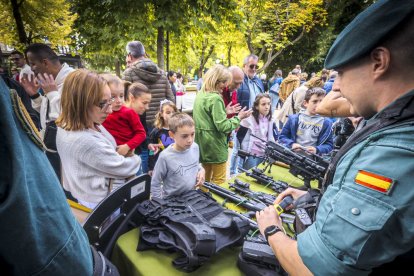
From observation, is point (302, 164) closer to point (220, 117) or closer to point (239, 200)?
point (239, 200)

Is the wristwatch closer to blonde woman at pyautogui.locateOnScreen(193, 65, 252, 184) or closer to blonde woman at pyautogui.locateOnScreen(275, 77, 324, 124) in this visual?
blonde woman at pyautogui.locateOnScreen(193, 65, 252, 184)

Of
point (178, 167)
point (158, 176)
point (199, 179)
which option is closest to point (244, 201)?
point (199, 179)

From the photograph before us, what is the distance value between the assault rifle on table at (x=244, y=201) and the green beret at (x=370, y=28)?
50.3 inches

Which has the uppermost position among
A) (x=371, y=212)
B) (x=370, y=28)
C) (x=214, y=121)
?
(x=370, y=28)

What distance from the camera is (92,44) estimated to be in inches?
157

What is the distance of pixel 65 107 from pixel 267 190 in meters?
1.97

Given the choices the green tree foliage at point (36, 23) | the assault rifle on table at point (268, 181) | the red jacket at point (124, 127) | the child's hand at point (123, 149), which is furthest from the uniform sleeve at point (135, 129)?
the green tree foliage at point (36, 23)

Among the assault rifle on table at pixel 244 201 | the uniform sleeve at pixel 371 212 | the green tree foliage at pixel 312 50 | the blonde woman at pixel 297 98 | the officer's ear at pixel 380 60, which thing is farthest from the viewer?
the green tree foliage at pixel 312 50

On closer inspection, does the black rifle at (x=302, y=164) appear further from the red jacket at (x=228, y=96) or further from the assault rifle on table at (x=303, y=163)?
the red jacket at (x=228, y=96)

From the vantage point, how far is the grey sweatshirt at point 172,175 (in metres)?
2.46

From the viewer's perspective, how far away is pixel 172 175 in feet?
8.18

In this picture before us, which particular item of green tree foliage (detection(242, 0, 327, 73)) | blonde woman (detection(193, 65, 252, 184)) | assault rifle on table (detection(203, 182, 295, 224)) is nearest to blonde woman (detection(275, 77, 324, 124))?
blonde woman (detection(193, 65, 252, 184))

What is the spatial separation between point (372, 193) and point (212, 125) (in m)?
2.79

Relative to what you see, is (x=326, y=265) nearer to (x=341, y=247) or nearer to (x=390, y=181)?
(x=341, y=247)
